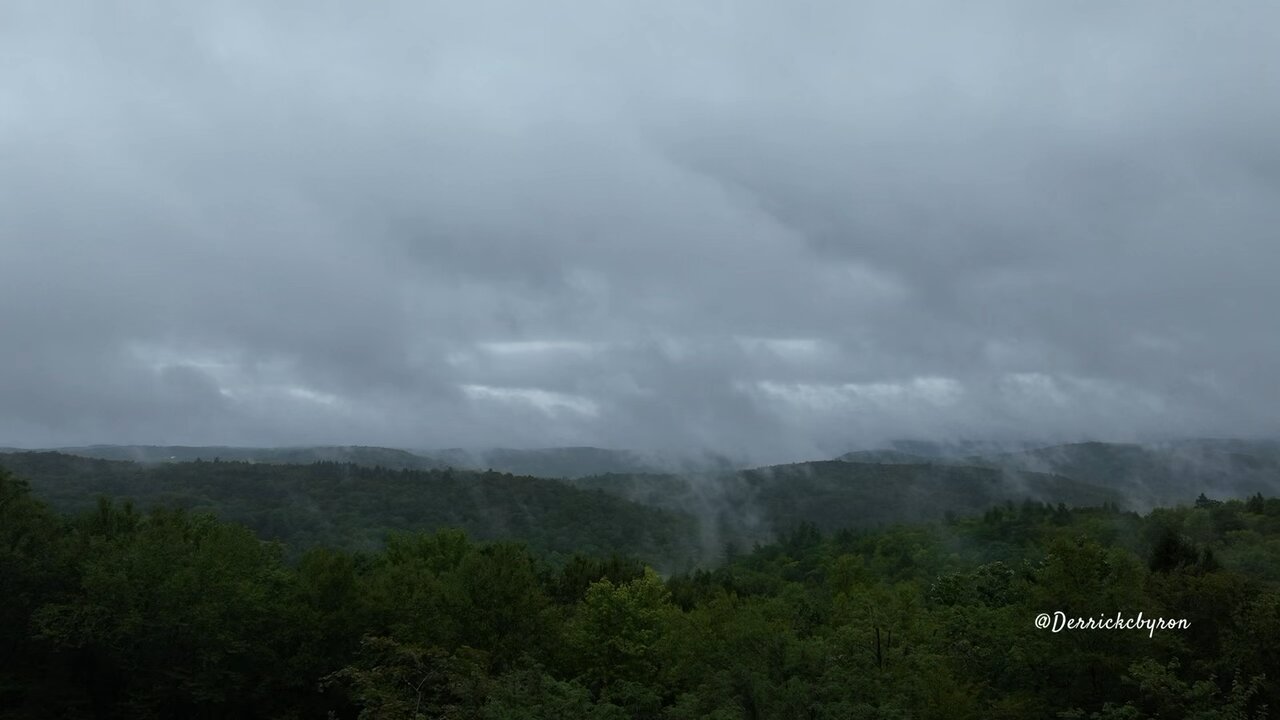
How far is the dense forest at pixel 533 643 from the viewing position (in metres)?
32.0

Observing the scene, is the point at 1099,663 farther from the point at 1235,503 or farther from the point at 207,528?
the point at 1235,503

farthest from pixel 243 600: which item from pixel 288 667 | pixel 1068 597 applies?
pixel 1068 597

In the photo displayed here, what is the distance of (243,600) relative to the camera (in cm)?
4891

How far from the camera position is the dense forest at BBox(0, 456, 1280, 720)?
32000mm

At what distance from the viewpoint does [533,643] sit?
5181 cm

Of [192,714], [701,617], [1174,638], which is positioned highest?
[1174,638]

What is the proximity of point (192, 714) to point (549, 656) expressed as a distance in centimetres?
1938

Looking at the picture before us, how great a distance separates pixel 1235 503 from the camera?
581ft

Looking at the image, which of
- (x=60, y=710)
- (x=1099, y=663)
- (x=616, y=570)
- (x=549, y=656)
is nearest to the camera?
(x=1099, y=663)

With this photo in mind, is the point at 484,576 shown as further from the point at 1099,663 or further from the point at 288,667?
the point at 1099,663

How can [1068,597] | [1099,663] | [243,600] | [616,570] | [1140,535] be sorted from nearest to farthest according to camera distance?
[1099,663], [1068,597], [243,600], [616,570], [1140,535]

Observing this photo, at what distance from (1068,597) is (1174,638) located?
417 centimetres

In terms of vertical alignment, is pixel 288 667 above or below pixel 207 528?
below

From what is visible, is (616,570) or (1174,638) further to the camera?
(616,570)
